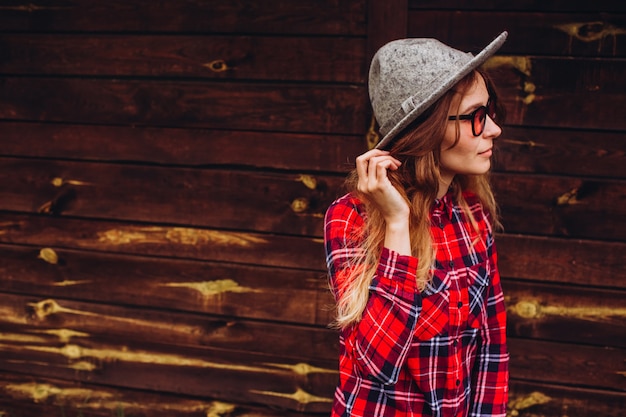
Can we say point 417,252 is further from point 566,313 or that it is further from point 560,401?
point 560,401

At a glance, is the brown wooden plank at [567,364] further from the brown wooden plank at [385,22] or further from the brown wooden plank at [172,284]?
the brown wooden plank at [385,22]

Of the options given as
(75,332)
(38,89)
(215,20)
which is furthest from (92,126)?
(75,332)

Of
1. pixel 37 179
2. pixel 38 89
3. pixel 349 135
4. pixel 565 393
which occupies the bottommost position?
pixel 565 393

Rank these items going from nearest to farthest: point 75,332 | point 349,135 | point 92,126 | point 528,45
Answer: point 528,45, point 349,135, point 92,126, point 75,332

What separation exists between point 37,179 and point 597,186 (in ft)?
8.00

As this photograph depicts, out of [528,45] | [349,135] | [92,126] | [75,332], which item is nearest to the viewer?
[528,45]

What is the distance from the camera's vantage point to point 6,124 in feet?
9.38

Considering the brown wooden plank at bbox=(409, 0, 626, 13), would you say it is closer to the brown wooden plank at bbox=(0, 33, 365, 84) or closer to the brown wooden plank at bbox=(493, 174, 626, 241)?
the brown wooden plank at bbox=(0, 33, 365, 84)

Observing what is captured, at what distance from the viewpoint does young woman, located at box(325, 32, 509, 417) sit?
154 cm

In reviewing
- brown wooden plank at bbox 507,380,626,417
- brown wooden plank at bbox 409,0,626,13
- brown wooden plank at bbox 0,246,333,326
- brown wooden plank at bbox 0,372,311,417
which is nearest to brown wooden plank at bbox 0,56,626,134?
brown wooden plank at bbox 409,0,626,13

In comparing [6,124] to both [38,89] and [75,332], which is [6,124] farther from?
[75,332]

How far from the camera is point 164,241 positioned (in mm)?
2811

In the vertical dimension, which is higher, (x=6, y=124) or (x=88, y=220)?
(x=6, y=124)

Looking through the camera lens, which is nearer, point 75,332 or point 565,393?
point 565,393
